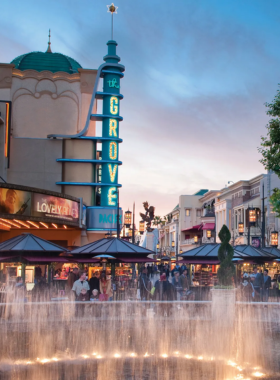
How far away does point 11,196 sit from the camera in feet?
100

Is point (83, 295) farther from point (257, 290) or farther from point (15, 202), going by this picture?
point (15, 202)

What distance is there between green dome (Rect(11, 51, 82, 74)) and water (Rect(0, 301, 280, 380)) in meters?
32.7

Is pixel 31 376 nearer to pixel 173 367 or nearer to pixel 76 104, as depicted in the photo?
pixel 173 367

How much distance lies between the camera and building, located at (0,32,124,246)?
47.8 metres

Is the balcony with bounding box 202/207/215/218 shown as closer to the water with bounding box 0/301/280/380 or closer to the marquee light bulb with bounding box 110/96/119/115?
the marquee light bulb with bounding box 110/96/119/115

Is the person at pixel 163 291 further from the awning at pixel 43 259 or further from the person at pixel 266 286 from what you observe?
the person at pixel 266 286

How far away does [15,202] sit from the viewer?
102 feet

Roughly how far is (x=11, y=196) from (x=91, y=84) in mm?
21929

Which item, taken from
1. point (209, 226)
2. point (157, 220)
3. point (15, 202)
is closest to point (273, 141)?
point (15, 202)

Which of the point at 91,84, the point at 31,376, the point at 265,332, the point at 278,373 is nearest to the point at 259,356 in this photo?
the point at 278,373

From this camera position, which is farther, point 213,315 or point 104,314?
point 104,314

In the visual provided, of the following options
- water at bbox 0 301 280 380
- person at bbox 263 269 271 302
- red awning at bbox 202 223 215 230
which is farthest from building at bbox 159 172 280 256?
water at bbox 0 301 280 380

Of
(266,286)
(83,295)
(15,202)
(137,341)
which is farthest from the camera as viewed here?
(15,202)

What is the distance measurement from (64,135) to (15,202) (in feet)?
59.2
